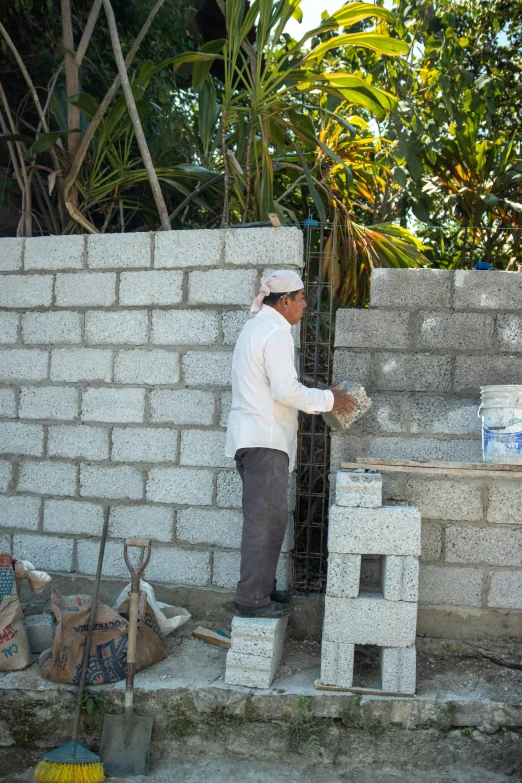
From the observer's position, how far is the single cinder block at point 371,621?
3.26m

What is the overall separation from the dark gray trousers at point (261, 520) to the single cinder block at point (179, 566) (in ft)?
2.05

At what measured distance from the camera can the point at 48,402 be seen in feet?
14.4

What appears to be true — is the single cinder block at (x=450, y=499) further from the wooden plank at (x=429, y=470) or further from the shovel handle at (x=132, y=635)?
the shovel handle at (x=132, y=635)

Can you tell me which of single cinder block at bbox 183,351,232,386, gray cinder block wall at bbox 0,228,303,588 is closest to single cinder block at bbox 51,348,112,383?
gray cinder block wall at bbox 0,228,303,588

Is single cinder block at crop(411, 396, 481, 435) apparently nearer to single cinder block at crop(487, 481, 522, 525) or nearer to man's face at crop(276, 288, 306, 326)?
single cinder block at crop(487, 481, 522, 525)

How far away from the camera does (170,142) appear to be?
540 centimetres

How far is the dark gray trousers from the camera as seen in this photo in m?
3.47

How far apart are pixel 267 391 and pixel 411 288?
1.04m

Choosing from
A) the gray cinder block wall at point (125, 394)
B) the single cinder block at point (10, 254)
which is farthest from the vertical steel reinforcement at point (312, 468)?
the single cinder block at point (10, 254)

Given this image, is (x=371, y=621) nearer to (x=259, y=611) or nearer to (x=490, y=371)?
(x=259, y=611)

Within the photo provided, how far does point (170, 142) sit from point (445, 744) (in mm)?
4158

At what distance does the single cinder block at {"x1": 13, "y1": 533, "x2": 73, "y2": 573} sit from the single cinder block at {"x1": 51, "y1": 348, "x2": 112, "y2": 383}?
916 mm

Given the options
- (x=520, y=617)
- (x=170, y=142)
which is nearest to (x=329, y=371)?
(x=520, y=617)

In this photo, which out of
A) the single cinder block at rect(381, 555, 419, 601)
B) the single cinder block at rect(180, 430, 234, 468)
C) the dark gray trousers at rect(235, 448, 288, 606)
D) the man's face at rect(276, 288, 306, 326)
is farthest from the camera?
the single cinder block at rect(180, 430, 234, 468)
